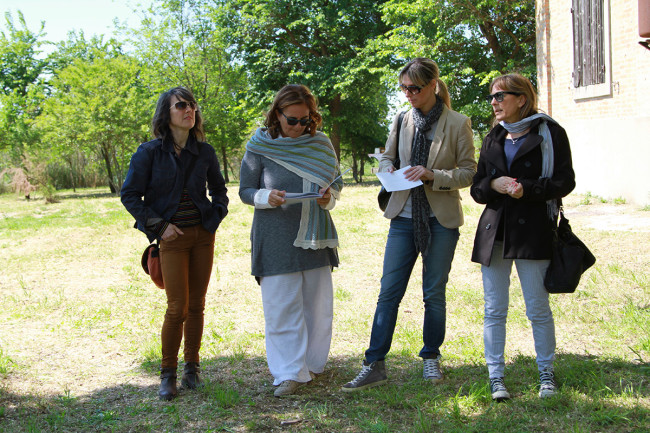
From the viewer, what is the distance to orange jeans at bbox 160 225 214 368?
4207mm

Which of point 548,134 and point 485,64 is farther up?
point 485,64

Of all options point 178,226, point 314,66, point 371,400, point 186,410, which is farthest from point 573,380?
point 314,66

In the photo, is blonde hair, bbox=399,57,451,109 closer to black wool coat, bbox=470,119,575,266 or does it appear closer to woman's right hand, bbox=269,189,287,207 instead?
black wool coat, bbox=470,119,575,266

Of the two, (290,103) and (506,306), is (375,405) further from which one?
(290,103)

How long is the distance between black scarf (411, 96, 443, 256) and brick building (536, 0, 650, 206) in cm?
936

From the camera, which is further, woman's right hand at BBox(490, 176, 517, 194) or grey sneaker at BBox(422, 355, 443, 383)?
grey sneaker at BBox(422, 355, 443, 383)

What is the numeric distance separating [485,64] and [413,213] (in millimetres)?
19431

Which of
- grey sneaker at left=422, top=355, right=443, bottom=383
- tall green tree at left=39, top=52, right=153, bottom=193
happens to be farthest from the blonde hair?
tall green tree at left=39, top=52, right=153, bottom=193

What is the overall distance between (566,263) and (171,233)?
2537 millimetres

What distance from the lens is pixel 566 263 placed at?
12.2 feet

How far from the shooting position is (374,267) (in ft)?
29.5

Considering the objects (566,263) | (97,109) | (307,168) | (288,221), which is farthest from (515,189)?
(97,109)

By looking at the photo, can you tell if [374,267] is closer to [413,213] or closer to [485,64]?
[413,213]

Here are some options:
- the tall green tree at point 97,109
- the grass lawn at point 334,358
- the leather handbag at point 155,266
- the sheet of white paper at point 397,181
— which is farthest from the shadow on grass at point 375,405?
the tall green tree at point 97,109
